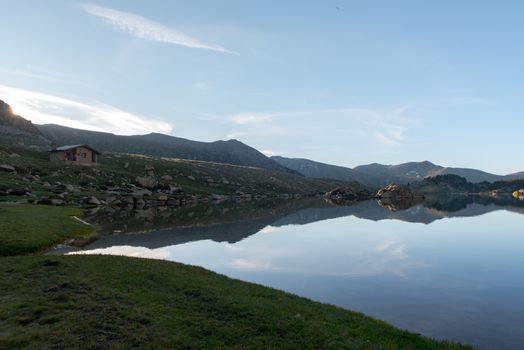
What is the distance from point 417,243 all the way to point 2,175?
102533mm

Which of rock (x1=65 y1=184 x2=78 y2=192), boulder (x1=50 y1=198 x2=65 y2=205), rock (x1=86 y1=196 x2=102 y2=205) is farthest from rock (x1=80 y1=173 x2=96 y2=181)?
boulder (x1=50 y1=198 x2=65 y2=205)

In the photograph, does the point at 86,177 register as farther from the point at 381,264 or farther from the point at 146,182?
the point at 381,264

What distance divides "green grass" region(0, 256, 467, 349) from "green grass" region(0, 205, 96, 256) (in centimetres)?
993

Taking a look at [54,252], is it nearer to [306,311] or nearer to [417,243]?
[306,311]

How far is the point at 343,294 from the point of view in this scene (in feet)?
101

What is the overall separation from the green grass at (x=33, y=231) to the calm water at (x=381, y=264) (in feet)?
14.9

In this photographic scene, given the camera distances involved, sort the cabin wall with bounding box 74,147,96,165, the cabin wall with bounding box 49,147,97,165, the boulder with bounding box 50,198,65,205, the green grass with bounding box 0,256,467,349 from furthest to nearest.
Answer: the cabin wall with bounding box 74,147,96,165 < the cabin wall with bounding box 49,147,97,165 < the boulder with bounding box 50,198,65,205 < the green grass with bounding box 0,256,467,349

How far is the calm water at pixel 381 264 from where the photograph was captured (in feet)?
84.5

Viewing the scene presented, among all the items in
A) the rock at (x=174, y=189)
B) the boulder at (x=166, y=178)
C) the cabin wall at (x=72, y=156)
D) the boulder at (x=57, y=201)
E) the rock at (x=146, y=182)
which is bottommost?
the boulder at (x=57, y=201)

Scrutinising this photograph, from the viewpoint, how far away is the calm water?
25.8m

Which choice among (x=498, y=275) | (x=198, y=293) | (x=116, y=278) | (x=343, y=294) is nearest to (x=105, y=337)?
(x=198, y=293)

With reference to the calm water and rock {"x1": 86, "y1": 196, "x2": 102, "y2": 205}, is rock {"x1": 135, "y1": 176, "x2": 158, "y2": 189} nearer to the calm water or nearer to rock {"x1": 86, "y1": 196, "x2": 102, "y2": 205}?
rock {"x1": 86, "y1": 196, "x2": 102, "y2": 205}

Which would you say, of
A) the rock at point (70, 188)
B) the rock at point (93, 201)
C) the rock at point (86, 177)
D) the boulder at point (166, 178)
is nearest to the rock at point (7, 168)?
the rock at point (70, 188)

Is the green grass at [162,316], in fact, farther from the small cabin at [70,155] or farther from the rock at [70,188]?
the small cabin at [70,155]
